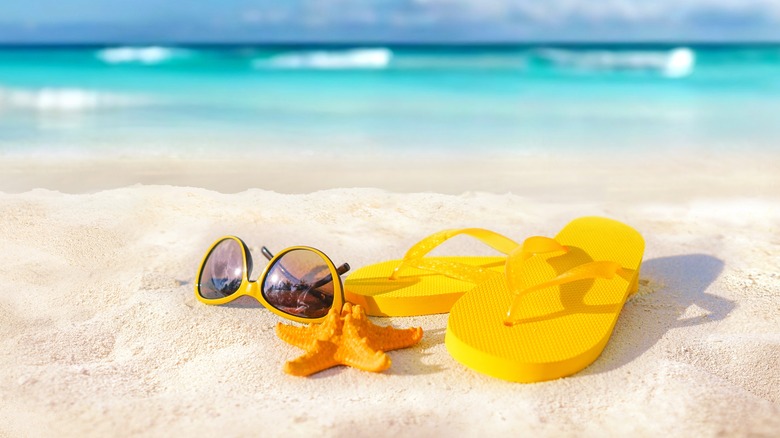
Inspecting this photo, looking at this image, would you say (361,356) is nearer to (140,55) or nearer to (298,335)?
(298,335)

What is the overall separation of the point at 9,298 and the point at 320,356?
1244 mm

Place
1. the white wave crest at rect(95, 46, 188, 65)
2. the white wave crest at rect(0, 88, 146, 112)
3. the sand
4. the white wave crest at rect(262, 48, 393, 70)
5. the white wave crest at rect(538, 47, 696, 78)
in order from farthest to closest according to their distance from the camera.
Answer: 1. the white wave crest at rect(95, 46, 188, 65)
2. the white wave crest at rect(262, 48, 393, 70)
3. the white wave crest at rect(538, 47, 696, 78)
4. the white wave crest at rect(0, 88, 146, 112)
5. the sand

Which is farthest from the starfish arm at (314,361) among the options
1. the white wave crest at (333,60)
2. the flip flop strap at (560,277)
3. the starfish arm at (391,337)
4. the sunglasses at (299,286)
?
the white wave crest at (333,60)

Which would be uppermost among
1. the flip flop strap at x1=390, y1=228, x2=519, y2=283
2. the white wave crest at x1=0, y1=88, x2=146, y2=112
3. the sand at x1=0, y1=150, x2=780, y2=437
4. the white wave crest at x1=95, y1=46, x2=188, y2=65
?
the white wave crest at x1=95, y1=46, x2=188, y2=65

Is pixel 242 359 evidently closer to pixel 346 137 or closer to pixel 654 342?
pixel 654 342

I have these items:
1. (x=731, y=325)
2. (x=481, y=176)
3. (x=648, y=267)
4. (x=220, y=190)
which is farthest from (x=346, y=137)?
(x=731, y=325)

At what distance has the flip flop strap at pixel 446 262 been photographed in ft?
7.95

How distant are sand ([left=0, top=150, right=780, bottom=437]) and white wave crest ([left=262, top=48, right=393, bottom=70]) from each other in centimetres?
1173

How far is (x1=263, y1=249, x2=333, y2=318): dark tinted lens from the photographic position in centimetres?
224

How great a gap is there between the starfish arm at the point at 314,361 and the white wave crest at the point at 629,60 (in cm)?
1276

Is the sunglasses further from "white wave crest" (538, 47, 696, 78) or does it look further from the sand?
"white wave crest" (538, 47, 696, 78)

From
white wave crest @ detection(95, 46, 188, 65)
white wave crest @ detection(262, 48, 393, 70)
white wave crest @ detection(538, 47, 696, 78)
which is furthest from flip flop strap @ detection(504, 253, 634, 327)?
white wave crest @ detection(95, 46, 188, 65)

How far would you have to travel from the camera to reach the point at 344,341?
6.58 feet

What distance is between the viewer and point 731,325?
2318mm
